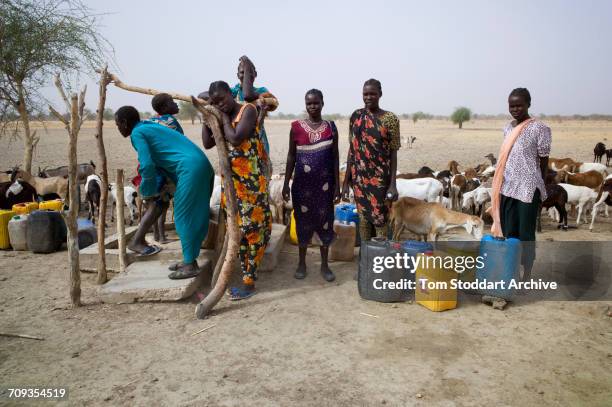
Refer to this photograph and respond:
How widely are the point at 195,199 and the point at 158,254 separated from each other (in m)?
1.09

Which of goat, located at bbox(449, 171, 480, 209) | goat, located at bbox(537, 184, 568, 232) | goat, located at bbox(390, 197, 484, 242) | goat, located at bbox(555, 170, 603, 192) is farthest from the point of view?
goat, located at bbox(555, 170, 603, 192)

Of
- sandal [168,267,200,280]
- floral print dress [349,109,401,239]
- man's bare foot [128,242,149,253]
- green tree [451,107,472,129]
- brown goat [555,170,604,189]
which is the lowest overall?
sandal [168,267,200,280]

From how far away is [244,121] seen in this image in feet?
13.3

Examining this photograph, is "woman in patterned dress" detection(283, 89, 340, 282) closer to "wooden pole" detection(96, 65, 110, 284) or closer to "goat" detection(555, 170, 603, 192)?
"wooden pole" detection(96, 65, 110, 284)

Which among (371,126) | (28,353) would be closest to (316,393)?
→ (28,353)

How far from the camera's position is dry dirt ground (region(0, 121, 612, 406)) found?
113 inches

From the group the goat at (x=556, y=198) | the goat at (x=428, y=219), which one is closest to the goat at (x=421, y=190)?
the goat at (x=428, y=219)

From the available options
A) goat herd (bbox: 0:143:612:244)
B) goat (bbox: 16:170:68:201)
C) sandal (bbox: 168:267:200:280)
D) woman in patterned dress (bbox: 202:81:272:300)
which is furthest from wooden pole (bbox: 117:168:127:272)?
goat (bbox: 16:170:68:201)

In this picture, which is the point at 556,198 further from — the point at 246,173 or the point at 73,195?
the point at 73,195

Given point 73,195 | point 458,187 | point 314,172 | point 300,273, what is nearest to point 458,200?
point 458,187

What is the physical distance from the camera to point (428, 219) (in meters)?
6.15

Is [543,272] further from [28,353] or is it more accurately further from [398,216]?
[28,353]

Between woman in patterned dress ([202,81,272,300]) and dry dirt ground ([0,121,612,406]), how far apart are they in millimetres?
464

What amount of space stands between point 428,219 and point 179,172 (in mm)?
3604
